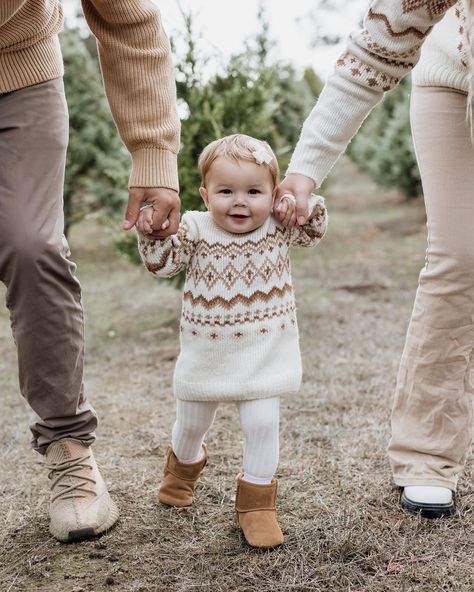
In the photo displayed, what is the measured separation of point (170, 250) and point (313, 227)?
453 mm

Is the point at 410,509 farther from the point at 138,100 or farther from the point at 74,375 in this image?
the point at 138,100

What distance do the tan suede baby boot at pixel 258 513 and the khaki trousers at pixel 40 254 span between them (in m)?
0.61

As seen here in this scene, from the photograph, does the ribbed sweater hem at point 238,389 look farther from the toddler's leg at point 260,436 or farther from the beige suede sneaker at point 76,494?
the beige suede sneaker at point 76,494

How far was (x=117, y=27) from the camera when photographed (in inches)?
92.3

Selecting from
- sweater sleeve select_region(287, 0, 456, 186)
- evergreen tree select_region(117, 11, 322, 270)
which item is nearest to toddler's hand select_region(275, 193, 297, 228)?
sweater sleeve select_region(287, 0, 456, 186)

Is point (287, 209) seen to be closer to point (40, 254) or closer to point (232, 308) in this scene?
point (232, 308)

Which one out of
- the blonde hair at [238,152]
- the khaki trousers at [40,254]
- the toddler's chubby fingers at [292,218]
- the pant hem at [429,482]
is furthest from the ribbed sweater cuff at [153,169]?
the pant hem at [429,482]

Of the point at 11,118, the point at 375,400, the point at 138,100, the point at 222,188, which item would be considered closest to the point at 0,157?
the point at 11,118

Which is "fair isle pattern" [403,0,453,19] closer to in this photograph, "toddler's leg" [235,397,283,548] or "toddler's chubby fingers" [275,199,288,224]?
"toddler's chubby fingers" [275,199,288,224]

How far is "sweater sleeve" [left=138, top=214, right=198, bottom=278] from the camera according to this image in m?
2.27

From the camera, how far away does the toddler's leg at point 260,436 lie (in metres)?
2.31

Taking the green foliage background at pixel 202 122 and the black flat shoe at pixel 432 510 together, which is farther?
the green foliage background at pixel 202 122

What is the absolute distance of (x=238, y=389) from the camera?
2287 millimetres

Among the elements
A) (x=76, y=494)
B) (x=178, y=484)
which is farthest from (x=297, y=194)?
(x=76, y=494)
